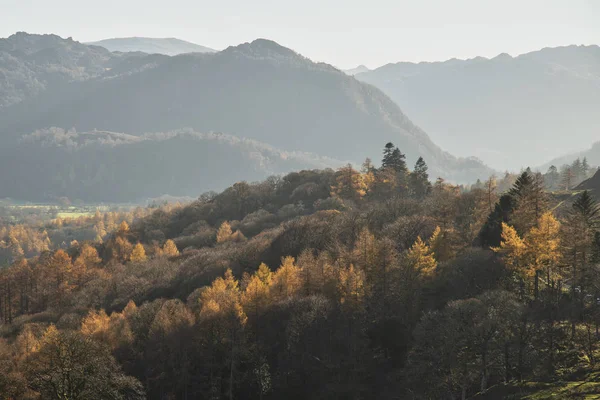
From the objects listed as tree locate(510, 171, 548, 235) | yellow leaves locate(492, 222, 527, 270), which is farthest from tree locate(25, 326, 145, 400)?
tree locate(510, 171, 548, 235)

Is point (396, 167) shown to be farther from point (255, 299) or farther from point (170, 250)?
point (255, 299)

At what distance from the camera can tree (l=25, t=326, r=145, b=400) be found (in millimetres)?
46781

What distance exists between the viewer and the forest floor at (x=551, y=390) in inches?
1565

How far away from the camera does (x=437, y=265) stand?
65.9m

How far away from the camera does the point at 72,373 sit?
155ft

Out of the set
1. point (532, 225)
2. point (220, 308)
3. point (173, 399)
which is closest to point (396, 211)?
point (532, 225)

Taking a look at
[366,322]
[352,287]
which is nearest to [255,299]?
[352,287]

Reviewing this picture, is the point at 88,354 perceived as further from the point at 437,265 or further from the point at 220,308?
the point at 437,265

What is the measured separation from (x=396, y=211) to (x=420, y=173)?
3327cm

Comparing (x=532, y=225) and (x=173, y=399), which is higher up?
(x=532, y=225)

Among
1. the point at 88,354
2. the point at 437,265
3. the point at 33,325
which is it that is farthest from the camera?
the point at 33,325

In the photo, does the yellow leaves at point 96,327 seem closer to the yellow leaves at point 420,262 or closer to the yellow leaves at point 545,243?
the yellow leaves at point 420,262

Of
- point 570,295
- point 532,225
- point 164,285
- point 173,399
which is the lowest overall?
point 173,399

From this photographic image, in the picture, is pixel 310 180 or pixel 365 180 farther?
pixel 310 180
